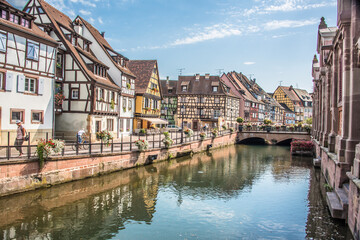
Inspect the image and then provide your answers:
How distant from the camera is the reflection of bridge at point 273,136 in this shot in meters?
48.0

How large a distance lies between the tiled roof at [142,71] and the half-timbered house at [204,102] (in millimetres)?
15757

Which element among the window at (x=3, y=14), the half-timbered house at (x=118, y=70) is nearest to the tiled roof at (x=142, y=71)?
the half-timbered house at (x=118, y=70)

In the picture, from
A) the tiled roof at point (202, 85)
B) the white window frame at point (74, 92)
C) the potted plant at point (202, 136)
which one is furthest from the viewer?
the tiled roof at point (202, 85)

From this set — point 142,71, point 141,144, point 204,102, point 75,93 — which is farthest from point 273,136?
point 75,93

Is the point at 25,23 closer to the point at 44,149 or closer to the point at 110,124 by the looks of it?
the point at 44,149

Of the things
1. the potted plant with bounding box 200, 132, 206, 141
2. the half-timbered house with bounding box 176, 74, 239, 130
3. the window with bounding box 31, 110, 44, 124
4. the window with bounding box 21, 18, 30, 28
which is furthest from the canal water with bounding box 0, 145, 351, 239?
the half-timbered house with bounding box 176, 74, 239, 130

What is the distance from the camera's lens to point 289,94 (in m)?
98.4

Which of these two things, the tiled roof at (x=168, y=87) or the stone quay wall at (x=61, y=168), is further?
the tiled roof at (x=168, y=87)

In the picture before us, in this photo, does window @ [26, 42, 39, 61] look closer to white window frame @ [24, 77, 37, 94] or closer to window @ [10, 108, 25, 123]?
white window frame @ [24, 77, 37, 94]

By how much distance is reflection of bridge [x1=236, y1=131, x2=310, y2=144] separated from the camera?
48031 millimetres

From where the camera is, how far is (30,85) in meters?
21.3

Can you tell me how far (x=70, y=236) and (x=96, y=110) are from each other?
17.5m

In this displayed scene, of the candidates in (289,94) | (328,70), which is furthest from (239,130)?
(289,94)

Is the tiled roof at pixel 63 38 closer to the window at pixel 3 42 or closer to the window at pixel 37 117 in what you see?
the window at pixel 37 117
